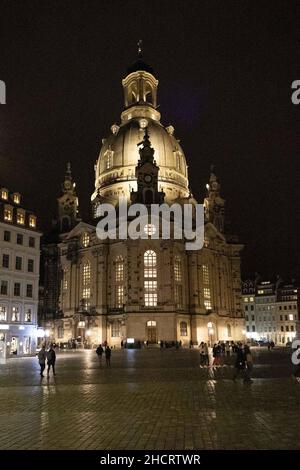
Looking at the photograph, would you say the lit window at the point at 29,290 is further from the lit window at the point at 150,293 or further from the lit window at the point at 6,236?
the lit window at the point at 150,293

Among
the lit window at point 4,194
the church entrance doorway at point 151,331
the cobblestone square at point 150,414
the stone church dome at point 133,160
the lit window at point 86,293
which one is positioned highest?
the stone church dome at point 133,160

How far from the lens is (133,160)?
375 ft

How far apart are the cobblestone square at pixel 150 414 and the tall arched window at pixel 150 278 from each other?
67.2 metres

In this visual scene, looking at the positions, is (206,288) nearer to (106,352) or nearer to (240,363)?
(106,352)

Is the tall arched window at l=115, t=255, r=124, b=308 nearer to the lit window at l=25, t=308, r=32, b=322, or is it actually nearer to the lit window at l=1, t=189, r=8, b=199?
the lit window at l=25, t=308, r=32, b=322

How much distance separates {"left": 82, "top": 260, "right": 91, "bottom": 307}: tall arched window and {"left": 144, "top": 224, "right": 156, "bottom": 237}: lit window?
16.1 m

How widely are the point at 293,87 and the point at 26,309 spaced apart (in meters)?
47.6

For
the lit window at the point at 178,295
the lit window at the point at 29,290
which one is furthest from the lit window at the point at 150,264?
the lit window at the point at 29,290

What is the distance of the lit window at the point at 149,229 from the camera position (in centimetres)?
9522

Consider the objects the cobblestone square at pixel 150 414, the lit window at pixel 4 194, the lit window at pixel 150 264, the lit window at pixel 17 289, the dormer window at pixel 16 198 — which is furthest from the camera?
the lit window at pixel 150 264

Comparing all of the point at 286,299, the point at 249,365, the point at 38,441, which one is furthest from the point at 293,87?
the point at 286,299

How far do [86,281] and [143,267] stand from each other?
51.8 feet

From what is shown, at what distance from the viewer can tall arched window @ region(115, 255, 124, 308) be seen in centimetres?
9644

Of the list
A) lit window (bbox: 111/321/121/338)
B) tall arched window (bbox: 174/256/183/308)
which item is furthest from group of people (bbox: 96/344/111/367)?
tall arched window (bbox: 174/256/183/308)
